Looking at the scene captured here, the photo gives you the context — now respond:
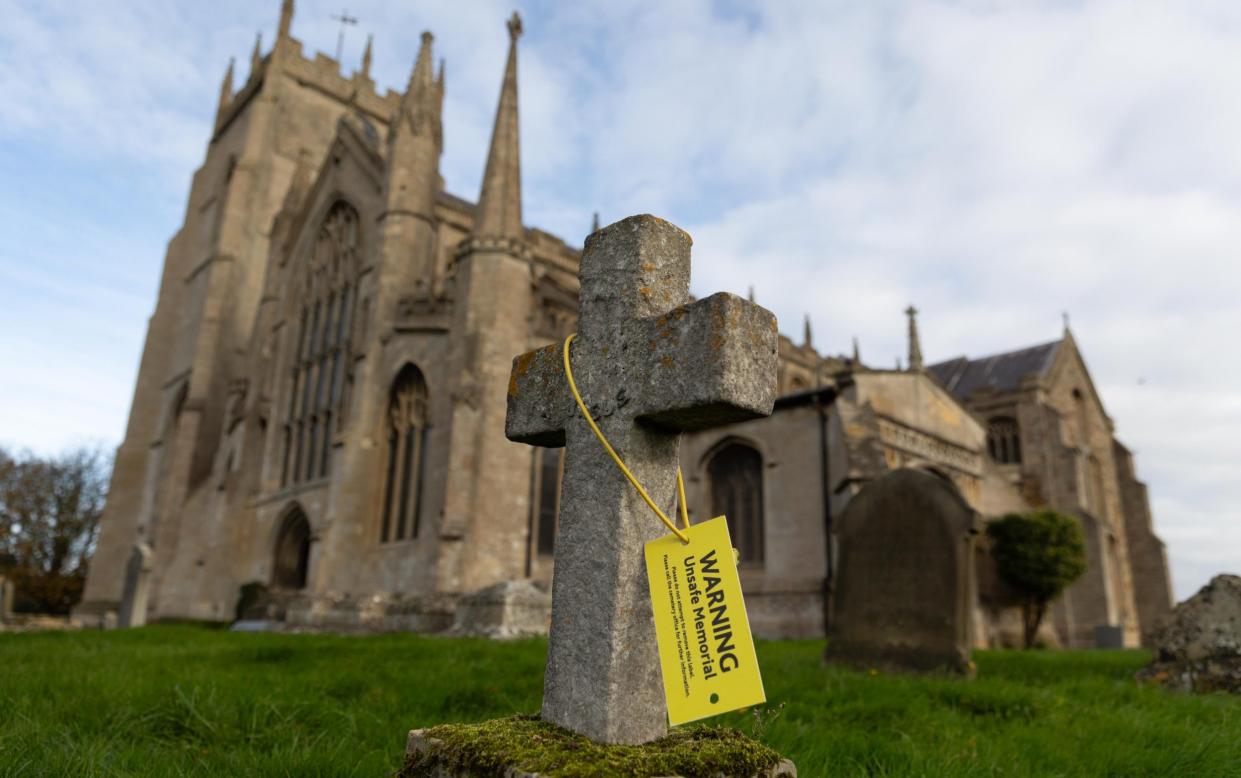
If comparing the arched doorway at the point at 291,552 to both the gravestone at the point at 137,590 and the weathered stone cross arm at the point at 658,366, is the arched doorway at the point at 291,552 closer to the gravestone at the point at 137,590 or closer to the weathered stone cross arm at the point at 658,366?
the gravestone at the point at 137,590

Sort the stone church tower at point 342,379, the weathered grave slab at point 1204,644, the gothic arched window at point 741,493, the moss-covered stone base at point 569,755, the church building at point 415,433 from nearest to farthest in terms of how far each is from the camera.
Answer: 1. the moss-covered stone base at point 569,755
2. the weathered grave slab at point 1204,644
3. the church building at point 415,433
4. the stone church tower at point 342,379
5. the gothic arched window at point 741,493

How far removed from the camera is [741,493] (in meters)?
17.4

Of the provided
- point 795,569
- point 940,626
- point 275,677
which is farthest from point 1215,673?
point 795,569

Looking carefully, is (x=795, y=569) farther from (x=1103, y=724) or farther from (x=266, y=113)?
(x=266, y=113)

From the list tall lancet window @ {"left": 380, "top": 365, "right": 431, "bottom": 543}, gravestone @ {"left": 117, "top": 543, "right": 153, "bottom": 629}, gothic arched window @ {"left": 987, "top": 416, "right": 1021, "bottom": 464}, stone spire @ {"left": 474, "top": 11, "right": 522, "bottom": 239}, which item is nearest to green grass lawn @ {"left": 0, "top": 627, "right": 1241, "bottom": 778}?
tall lancet window @ {"left": 380, "top": 365, "right": 431, "bottom": 543}

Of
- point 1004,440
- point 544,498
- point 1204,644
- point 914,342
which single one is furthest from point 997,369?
point 1204,644

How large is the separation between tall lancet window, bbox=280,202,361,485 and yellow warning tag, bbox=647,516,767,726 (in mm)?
18983

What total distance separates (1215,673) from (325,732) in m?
6.94

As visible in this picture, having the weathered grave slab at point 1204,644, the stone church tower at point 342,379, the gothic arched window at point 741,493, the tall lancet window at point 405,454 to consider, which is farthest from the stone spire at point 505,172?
the weathered grave slab at point 1204,644

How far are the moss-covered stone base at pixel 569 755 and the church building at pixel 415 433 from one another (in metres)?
12.7

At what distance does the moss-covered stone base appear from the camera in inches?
73.5

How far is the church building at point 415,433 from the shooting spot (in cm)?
1584

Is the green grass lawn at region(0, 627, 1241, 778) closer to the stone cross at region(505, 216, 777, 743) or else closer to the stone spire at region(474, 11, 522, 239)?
the stone cross at region(505, 216, 777, 743)

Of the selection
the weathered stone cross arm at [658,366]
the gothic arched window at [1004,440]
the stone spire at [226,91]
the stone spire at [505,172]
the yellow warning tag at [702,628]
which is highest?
the stone spire at [226,91]
